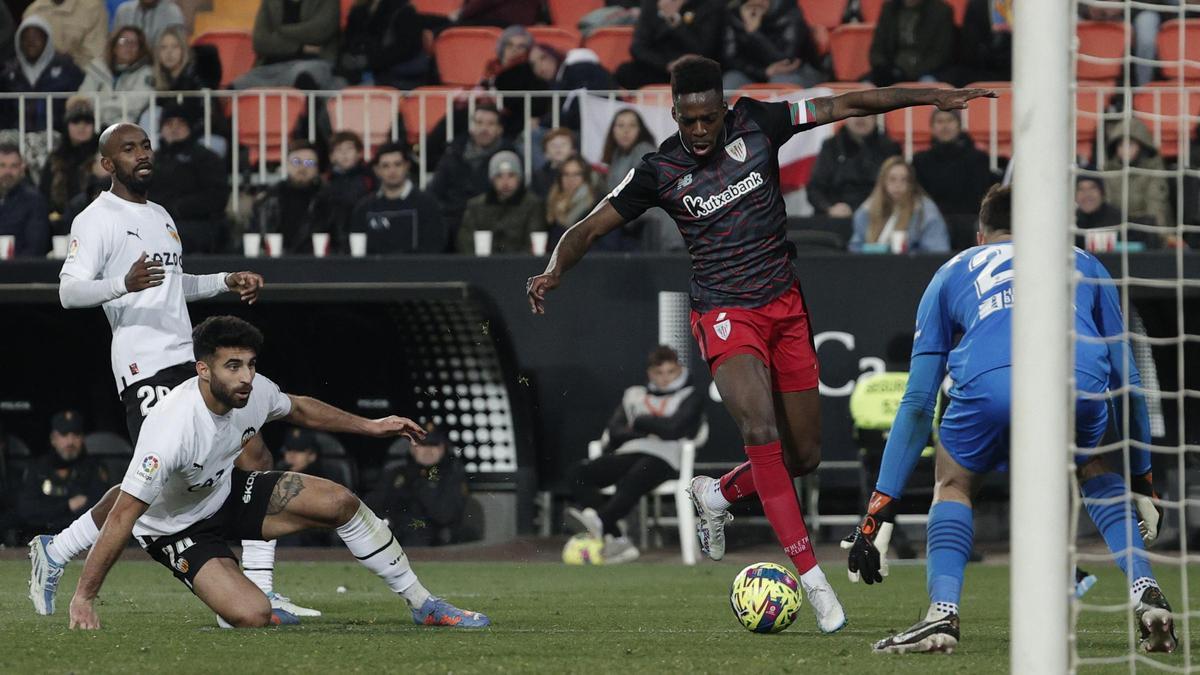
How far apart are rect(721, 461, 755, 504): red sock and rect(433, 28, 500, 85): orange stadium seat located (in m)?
8.84

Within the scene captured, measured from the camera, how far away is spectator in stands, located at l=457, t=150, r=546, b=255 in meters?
13.0

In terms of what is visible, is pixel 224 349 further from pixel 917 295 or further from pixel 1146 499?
pixel 917 295

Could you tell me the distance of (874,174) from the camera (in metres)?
13.3

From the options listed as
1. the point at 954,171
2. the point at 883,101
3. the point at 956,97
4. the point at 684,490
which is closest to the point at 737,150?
the point at 883,101

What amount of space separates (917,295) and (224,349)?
695 cm

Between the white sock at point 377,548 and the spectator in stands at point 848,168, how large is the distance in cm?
694

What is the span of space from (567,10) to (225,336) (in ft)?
33.2

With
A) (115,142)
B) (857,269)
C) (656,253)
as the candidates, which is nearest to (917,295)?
(857,269)

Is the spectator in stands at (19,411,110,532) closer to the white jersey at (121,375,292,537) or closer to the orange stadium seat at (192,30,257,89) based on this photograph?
the orange stadium seat at (192,30,257,89)

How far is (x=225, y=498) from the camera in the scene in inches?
283

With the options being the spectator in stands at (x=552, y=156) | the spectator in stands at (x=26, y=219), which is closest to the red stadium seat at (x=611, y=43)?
the spectator in stands at (x=552, y=156)

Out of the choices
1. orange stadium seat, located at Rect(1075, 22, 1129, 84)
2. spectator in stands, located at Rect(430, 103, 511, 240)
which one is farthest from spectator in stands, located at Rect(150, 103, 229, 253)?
orange stadium seat, located at Rect(1075, 22, 1129, 84)

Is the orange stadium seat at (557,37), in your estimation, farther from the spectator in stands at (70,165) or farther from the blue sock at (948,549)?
the blue sock at (948,549)

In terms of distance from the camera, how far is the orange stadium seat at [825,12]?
1608 centimetres
